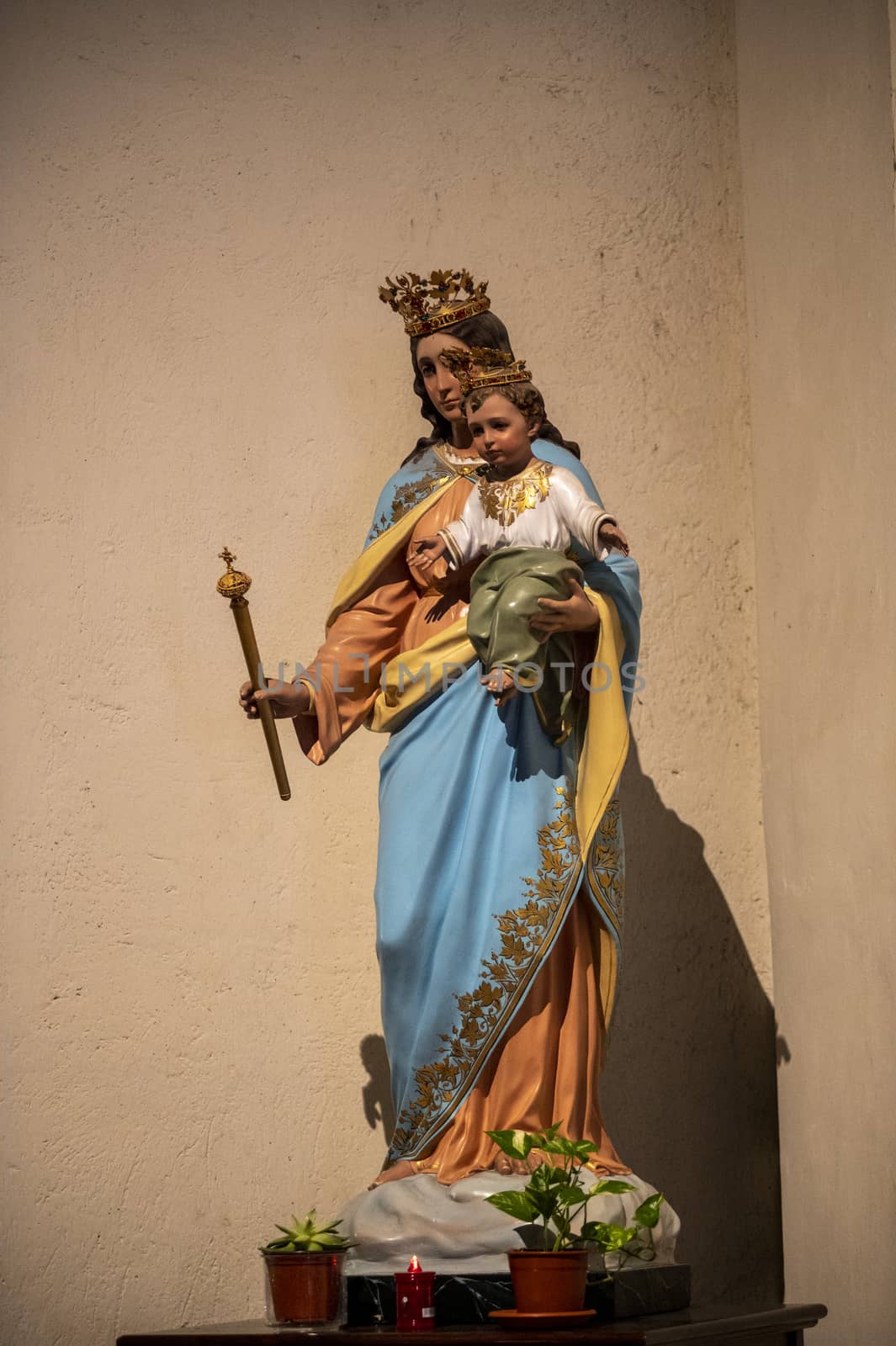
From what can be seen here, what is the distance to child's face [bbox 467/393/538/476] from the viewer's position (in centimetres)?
326

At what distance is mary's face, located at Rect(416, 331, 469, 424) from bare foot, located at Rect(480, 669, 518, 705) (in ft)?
2.20

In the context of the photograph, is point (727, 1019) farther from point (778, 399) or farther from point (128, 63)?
point (128, 63)

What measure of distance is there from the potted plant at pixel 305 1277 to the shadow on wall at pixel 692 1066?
1056 mm

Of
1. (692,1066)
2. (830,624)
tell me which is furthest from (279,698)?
(692,1066)

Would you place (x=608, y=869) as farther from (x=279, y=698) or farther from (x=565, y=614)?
(x=279, y=698)

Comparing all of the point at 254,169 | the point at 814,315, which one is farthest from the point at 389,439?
the point at 814,315

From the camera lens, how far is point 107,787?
402 centimetres

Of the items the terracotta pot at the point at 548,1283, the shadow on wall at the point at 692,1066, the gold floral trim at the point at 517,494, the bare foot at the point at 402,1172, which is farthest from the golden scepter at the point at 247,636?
the terracotta pot at the point at 548,1283

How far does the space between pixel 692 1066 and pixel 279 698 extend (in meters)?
1.40

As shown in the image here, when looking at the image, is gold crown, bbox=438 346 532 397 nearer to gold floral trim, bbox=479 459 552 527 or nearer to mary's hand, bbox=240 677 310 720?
gold floral trim, bbox=479 459 552 527

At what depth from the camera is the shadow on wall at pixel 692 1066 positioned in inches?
157

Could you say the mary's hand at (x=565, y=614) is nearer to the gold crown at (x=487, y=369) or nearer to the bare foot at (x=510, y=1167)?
the gold crown at (x=487, y=369)

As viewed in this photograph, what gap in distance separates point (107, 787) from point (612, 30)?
2202mm

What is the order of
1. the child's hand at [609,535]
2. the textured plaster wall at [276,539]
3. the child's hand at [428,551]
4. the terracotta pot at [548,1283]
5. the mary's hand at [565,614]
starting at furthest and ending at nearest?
the textured plaster wall at [276,539] < the child's hand at [428,551] < the child's hand at [609,535] < the mary's hand at [565,614] < the terracotta pot at [548,1283]
